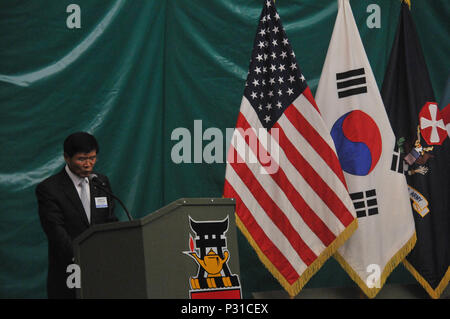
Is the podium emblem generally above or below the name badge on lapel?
below

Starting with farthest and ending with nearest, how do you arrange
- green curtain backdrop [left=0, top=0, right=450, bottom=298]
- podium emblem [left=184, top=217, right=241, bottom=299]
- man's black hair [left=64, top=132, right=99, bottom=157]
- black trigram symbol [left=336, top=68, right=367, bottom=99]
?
green curtain backdrop [left=0, top=0, right=450, bottom=298] < black trigram symbol [left=336, top=68, right=367, bottom=99] < man's black hair [left=64, top=132, right=99, bottom=157] < podium emblem [left=184, top=217, right=241, bottom=299]

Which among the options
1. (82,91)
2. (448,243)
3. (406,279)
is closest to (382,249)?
(448,243)

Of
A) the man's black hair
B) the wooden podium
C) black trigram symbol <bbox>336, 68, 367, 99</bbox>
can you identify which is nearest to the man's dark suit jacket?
the man's black hair

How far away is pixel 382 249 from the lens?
419 cm

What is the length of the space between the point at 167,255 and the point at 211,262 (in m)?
0.23

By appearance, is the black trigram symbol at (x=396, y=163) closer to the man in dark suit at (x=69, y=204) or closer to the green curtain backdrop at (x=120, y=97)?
the green curtain backdrop at (x=120, y=97)

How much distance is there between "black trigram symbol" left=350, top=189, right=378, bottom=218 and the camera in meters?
4.23

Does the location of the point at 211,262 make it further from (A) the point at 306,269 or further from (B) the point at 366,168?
(B) the point at 366,168

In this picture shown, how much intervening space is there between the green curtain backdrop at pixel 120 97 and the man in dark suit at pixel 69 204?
3.58 feet

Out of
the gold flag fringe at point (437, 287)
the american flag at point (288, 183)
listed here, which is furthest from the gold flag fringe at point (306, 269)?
the gold flag fringe at point (437, 287)

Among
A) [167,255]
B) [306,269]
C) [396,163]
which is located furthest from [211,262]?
[396,163]

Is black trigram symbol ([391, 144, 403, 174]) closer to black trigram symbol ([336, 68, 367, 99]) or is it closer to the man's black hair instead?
black trigram symbol ([336, 68, 367, 99])

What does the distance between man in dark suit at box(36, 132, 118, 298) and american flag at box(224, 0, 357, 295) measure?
104 cm
